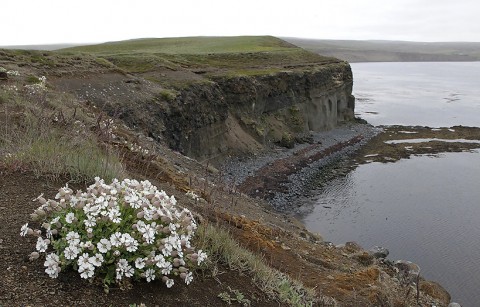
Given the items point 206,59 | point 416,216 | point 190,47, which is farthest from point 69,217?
point 190,47

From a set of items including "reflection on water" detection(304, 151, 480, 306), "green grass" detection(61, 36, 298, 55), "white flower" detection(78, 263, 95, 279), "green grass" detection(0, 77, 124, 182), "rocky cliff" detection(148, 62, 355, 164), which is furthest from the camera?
"green grass" detection(61, 36, 298, 55)

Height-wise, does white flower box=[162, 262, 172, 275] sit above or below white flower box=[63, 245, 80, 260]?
below

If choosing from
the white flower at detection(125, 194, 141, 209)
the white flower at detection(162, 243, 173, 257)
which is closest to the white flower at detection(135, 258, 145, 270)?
the white flower at detection(162, 243, 173, 257)

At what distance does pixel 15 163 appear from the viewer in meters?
6.65

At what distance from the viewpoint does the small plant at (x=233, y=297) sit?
5141 millimetres

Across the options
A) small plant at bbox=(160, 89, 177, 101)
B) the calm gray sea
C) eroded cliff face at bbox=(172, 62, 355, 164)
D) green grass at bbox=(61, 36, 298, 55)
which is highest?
green grass at bbox=(61, 36, 298, 55)

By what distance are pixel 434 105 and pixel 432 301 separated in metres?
78.8

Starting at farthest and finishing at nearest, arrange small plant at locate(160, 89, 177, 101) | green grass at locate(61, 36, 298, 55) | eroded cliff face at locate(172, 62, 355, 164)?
green grass at locate(61, 36, 298, 55) < eroded cliff face at locate(172, 62, 355, 164) < small plant at locate(160, 89, 177, 101)

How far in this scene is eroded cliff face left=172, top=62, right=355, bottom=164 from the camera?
33.8 metres

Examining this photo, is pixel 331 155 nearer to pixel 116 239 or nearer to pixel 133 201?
pixel 133 201

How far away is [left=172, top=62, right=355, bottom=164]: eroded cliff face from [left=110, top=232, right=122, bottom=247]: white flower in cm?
2541

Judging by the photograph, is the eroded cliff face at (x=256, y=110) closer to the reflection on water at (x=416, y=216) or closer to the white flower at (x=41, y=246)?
the reflection on water at (x=416, y=216)

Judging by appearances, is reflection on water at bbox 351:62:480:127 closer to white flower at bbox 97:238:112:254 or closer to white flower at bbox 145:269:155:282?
white flower at bbox 145:269:155:282

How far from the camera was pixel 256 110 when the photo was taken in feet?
147
